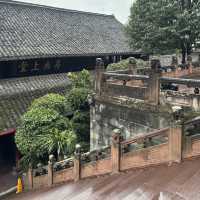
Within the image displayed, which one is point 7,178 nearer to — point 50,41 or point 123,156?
point 123,156

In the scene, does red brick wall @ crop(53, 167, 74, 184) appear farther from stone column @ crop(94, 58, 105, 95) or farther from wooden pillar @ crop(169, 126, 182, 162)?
wooden pillar @ crop(169, 126, 182, 162)

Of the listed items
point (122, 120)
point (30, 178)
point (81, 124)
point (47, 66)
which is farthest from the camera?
point (47, 66)

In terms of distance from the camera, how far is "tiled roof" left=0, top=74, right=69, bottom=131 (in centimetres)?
1460

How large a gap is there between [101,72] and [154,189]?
585 centimetres

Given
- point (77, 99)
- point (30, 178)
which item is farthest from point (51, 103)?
point (30, 178)

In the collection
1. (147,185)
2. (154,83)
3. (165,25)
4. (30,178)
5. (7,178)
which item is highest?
(165,25)

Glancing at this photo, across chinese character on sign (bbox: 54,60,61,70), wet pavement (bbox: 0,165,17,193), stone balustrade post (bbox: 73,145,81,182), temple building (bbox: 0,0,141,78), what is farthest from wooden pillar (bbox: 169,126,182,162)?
chinese character on sign (bbox: 54,60,61,70)

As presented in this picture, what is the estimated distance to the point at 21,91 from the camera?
659 inches

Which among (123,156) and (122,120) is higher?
(122,120)

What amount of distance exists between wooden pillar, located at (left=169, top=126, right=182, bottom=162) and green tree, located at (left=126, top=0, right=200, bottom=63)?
1125cm

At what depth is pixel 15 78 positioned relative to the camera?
17.5m

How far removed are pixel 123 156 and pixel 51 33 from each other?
577 inches

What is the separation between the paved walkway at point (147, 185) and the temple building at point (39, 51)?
6.61m

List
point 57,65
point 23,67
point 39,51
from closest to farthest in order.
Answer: point 23,67
point 39,51
point 57,65
